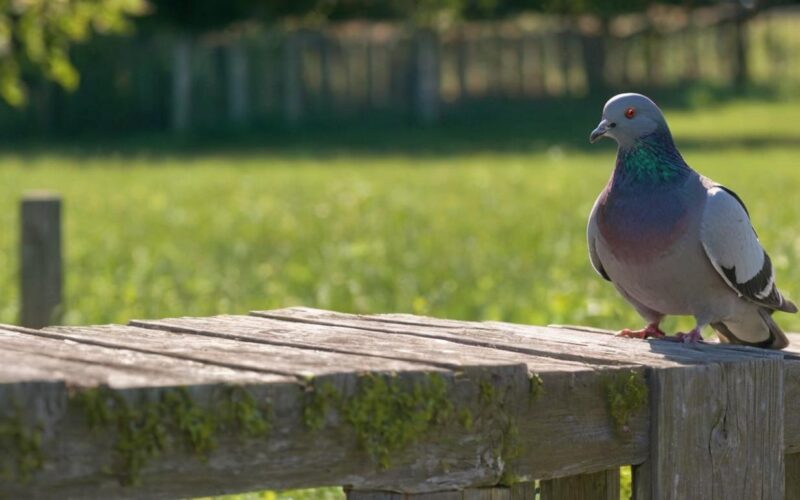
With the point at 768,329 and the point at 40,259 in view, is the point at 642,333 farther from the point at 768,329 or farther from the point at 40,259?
the point at 40,259

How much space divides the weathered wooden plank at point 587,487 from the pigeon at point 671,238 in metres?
0.63

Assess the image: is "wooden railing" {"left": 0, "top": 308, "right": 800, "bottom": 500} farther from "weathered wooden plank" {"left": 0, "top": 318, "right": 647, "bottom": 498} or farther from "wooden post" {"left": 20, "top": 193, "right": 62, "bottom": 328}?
"wooden post" {"left": 20, "top": 193, "right": 62, "bottom": 328}

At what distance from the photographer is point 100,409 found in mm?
2814

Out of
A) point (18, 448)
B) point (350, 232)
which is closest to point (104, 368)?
point (18, 448)

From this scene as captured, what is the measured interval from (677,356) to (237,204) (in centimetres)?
1226

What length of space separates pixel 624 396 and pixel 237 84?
27683mm

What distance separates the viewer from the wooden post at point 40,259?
8203 millimetres

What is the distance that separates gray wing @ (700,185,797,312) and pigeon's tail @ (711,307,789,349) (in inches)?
2.8

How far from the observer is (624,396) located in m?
3.57

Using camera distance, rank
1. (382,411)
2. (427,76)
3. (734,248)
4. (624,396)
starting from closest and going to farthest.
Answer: (382,411), (624,396), (734,248), (427,76)

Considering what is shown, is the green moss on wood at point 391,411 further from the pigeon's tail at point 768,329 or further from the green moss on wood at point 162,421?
the pigeon's tail at point 768,329

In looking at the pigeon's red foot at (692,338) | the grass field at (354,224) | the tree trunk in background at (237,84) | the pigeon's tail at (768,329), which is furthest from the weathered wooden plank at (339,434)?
the tree trunk in background at (237,84)

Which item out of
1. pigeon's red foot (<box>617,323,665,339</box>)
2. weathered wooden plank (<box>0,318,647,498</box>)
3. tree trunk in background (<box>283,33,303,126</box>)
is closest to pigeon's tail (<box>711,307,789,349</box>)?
pigeon's red foot (<box>617,323,665,339</box>)

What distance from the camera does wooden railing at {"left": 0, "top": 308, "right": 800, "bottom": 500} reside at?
2846mm
